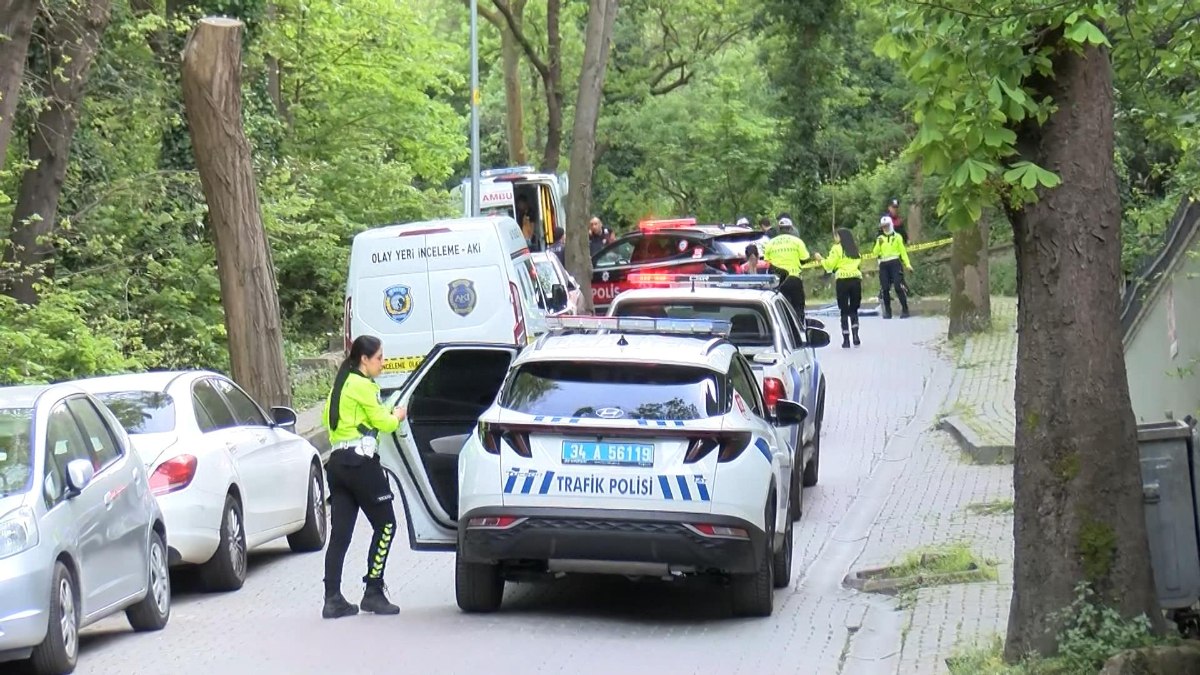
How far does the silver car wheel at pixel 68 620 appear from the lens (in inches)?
358

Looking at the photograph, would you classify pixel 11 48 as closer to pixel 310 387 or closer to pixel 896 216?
pixel 310 387

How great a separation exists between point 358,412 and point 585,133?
19529mm

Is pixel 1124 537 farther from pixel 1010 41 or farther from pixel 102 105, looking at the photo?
pixel 102 105

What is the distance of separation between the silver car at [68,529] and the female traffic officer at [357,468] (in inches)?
44.3

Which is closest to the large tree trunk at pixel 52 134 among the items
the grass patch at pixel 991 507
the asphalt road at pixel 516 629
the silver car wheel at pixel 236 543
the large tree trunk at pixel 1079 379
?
the asphalt road at pixel 516 629

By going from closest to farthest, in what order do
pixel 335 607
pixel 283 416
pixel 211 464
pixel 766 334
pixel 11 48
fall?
pixel 335 607 < pixel 211 464 < pixel 283 416 < pixel 766 334 < pixel 11 48

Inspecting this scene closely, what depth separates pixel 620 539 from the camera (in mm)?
9672

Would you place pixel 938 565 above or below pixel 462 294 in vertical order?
below

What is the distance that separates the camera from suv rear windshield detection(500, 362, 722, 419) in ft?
32.5

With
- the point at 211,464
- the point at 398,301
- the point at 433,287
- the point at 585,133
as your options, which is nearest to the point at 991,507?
the point at 211,464

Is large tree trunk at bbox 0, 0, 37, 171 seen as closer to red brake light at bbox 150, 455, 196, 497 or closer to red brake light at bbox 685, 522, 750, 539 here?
red brake light at bbox 150, 455, 196, 497

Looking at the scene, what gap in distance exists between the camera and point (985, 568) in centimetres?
1135

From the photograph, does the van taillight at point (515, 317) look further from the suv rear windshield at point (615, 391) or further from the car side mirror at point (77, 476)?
the car side mirror at point (77, 476)

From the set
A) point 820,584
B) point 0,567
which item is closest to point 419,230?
point 820,584
